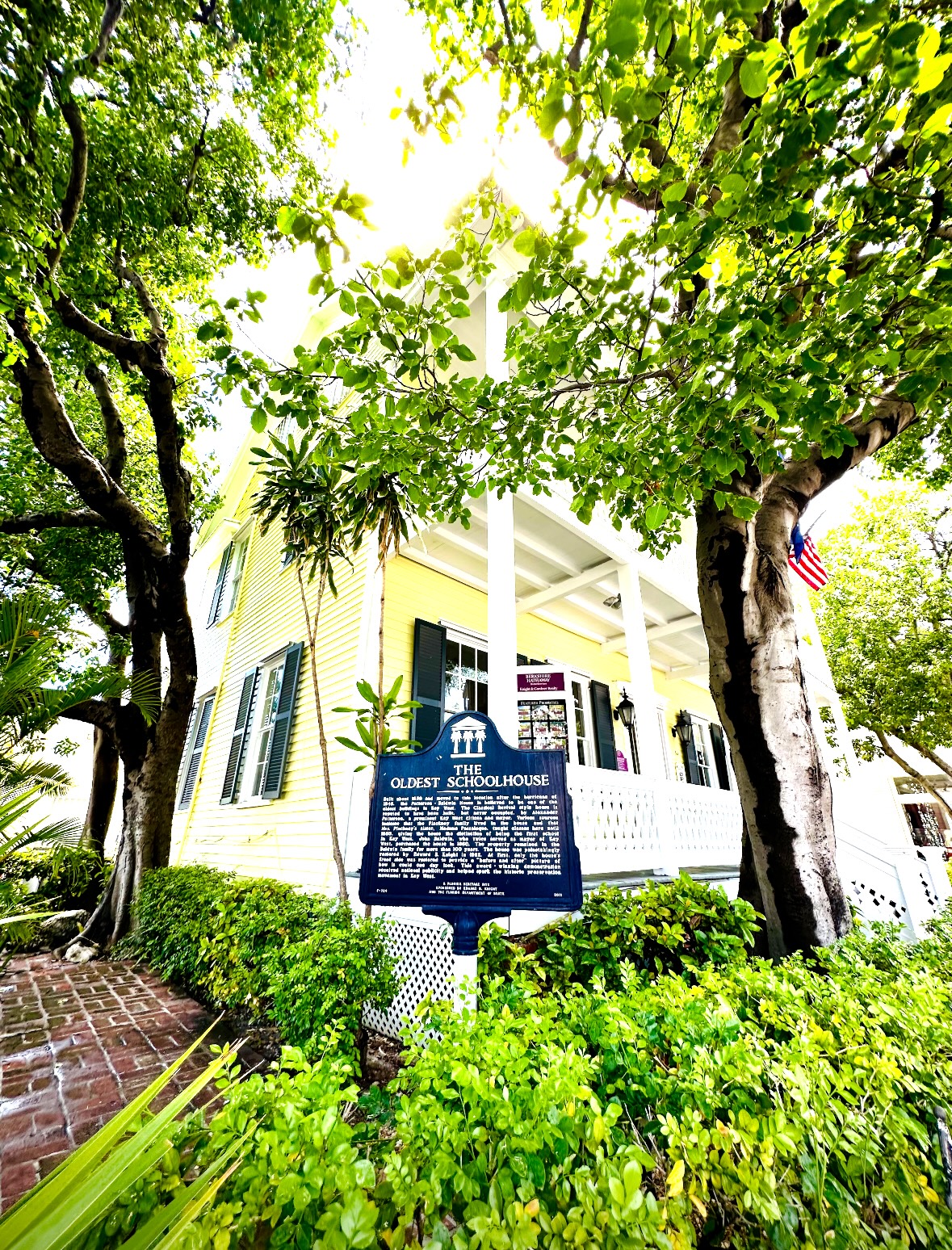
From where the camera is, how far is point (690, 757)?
36.7 feet

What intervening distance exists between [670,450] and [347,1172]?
11.8 ft

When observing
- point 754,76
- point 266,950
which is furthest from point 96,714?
point 754,76

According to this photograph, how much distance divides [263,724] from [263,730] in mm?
149

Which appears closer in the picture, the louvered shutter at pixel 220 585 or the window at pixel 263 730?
the window at pixel 263 730

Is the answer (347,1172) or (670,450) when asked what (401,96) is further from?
(347,1172)

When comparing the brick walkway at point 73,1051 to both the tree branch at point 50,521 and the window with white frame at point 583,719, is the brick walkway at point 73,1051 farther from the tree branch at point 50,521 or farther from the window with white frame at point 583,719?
the window with white frame at point 583,719

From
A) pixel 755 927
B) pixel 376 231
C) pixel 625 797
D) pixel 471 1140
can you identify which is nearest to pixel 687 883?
pixel 755 927

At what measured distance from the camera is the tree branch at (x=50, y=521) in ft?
23.2

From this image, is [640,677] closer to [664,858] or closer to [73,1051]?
[664,858]

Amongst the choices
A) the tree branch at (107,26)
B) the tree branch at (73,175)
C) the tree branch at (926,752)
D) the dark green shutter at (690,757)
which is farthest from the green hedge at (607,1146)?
the tree branch at (926,752)

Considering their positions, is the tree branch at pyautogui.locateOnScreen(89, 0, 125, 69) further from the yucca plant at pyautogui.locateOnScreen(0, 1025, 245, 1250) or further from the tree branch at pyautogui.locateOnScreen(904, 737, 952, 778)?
the tree branch at pyautogui.locateOnScreen(904, 737, 952, 778)

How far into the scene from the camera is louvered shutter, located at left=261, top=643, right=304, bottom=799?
6.92 m

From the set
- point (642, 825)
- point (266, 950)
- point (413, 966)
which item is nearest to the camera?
point (266, 950)

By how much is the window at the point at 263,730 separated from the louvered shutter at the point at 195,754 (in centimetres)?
185
